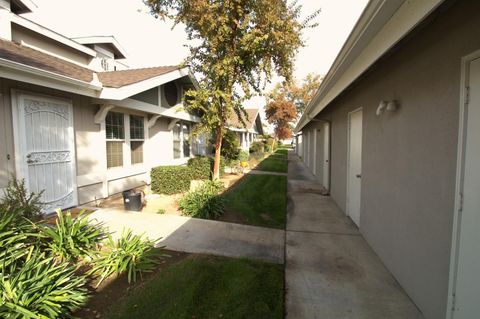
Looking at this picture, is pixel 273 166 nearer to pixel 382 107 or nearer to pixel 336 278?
pixel 382 107

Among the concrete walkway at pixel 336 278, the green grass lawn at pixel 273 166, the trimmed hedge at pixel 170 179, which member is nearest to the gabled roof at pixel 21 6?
the trimmed hedge at pixel 170 179

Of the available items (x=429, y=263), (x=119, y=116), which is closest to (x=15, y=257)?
(x=429, y=263)

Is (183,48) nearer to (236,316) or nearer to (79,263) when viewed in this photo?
(79,263)

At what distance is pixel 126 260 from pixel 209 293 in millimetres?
1269

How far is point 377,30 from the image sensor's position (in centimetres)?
255

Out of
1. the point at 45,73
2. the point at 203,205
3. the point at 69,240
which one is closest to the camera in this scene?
the point at 69,240

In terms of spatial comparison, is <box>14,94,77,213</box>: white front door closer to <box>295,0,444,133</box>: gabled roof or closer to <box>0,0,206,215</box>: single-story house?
<box>0,0,206,215</box>: single-story house

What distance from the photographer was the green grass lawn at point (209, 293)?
106 inches

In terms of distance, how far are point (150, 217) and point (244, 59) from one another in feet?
18.9

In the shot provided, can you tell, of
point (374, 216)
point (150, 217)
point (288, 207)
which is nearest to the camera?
point (374, 216)

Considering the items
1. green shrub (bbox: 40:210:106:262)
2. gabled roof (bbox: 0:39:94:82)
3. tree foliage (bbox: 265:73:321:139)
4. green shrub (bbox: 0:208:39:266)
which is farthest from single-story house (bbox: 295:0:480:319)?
tree foliage (bbox: 265:73:321:139)

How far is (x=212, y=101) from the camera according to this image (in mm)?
8070

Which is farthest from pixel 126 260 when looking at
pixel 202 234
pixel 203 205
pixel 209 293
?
pixel 203 205

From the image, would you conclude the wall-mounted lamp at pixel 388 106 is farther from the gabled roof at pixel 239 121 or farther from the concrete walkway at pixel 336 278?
the gabled roof at pixel 239 121
